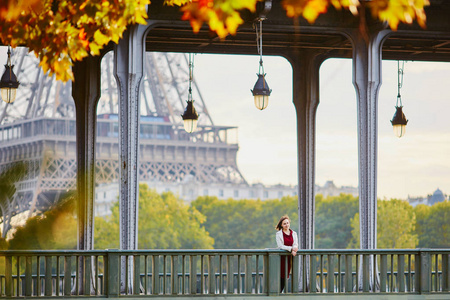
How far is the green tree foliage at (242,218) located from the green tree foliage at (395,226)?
11.7 metres

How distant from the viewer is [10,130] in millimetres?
109875

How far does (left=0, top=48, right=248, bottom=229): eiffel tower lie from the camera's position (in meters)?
100

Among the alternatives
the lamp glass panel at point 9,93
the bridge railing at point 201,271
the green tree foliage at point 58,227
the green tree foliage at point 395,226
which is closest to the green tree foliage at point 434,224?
the green tree foliage at point 395,226

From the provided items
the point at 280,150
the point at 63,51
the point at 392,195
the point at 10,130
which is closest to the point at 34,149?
the point at 10,130

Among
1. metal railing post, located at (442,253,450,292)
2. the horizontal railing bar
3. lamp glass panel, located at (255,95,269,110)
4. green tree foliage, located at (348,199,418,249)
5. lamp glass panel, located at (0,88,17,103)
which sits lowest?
green tree foliage, located at (348,199,418,249)

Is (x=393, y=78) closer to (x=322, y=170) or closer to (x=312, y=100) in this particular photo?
(x=322, y=170)

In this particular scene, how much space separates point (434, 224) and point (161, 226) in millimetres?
37149

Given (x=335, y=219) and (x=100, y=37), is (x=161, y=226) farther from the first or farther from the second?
(x=100, y=37)

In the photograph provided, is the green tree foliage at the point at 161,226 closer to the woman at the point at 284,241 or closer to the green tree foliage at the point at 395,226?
the green tree foliage at the point at 395,226

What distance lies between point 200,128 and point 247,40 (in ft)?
297

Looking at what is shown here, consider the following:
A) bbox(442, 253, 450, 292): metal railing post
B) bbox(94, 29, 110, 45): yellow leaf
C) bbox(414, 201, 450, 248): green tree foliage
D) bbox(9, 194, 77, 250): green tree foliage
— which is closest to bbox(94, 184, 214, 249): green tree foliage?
bbox(9, 194, 77, 250): green tree foliage

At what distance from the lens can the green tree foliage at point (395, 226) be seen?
108 metres

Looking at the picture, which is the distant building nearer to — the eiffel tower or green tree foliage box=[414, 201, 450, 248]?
green tree foliage box=[414, 201, 450, 248]

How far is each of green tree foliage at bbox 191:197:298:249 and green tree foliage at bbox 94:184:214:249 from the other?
15.0 ft
